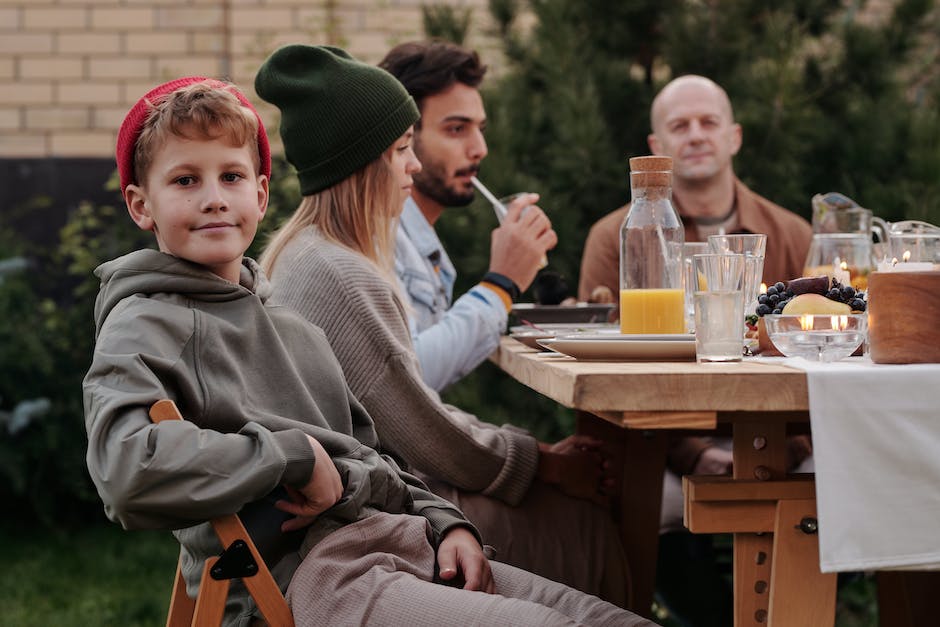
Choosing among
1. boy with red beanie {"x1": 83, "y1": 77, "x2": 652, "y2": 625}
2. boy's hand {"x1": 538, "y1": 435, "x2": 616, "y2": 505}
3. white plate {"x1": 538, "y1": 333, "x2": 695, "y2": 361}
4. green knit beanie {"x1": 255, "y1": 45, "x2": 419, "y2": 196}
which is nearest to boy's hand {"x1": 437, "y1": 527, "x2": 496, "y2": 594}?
boy with red beanie {"x1": 83, "y1": 77, "x2": 652, "y2": 625}

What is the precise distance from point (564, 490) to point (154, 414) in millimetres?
1112

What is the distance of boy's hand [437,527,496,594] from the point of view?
6.07 feet

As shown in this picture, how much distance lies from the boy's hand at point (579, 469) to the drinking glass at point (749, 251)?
487 mm

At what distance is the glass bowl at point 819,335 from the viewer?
1764 millimetres

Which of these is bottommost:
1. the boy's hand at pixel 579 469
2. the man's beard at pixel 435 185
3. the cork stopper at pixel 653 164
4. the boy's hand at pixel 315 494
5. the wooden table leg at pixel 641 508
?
the wooden table leg at pixel 641 508

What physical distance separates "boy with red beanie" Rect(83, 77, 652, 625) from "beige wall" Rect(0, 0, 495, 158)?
4.06 m

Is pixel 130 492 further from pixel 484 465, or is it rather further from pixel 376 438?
pixel 484 465

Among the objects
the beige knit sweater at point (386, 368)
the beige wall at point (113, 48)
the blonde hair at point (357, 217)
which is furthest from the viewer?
the beige wall at point (113, 48)

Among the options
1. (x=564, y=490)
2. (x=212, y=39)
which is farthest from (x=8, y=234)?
(x=564, y=490)

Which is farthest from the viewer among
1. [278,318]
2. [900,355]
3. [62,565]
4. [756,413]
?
[62,565]

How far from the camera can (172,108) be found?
6.10ft

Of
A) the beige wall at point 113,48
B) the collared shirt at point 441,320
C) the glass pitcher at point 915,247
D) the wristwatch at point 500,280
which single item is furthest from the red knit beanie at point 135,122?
the beige wall at point 113,48

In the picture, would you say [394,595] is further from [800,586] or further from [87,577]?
[87,577]

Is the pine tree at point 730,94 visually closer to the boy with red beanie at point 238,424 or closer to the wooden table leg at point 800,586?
the boy with red beanie at point 238,424
